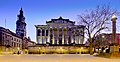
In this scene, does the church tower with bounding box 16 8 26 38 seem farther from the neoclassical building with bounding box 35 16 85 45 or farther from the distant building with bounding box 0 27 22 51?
the neoclassical building with bounding box 35 16 85 45

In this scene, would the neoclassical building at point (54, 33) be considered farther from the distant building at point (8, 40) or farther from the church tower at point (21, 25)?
the church tower at point (21, 25)

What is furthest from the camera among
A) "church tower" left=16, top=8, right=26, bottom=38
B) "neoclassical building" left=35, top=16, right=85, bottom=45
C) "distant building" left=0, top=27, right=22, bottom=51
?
"church tower" left=16, top=8, right=26, bottom=38

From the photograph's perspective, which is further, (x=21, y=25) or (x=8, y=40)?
(x=21, y=25)

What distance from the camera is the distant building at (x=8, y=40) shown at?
89656 millimetres

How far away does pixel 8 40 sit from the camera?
4008 inches

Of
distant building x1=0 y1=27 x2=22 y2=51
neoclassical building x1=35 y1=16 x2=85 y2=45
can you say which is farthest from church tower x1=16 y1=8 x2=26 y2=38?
neoclassical building x1=35 y1=16 x2=85 y2=45

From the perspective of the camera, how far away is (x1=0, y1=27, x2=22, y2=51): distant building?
89656 millimetres

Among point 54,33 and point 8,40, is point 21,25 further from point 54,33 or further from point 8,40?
point 8,40

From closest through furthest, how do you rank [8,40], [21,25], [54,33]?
[8,40] → [54,33] → [21,25]

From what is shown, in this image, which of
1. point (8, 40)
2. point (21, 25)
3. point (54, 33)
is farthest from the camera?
point (21, 25)

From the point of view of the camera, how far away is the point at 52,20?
4867 inches

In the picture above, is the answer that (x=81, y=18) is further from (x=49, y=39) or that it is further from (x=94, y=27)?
(x=49, y=39)

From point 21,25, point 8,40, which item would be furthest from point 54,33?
point 8,40

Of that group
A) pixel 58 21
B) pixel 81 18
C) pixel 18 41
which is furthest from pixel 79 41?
pixel 81 18
